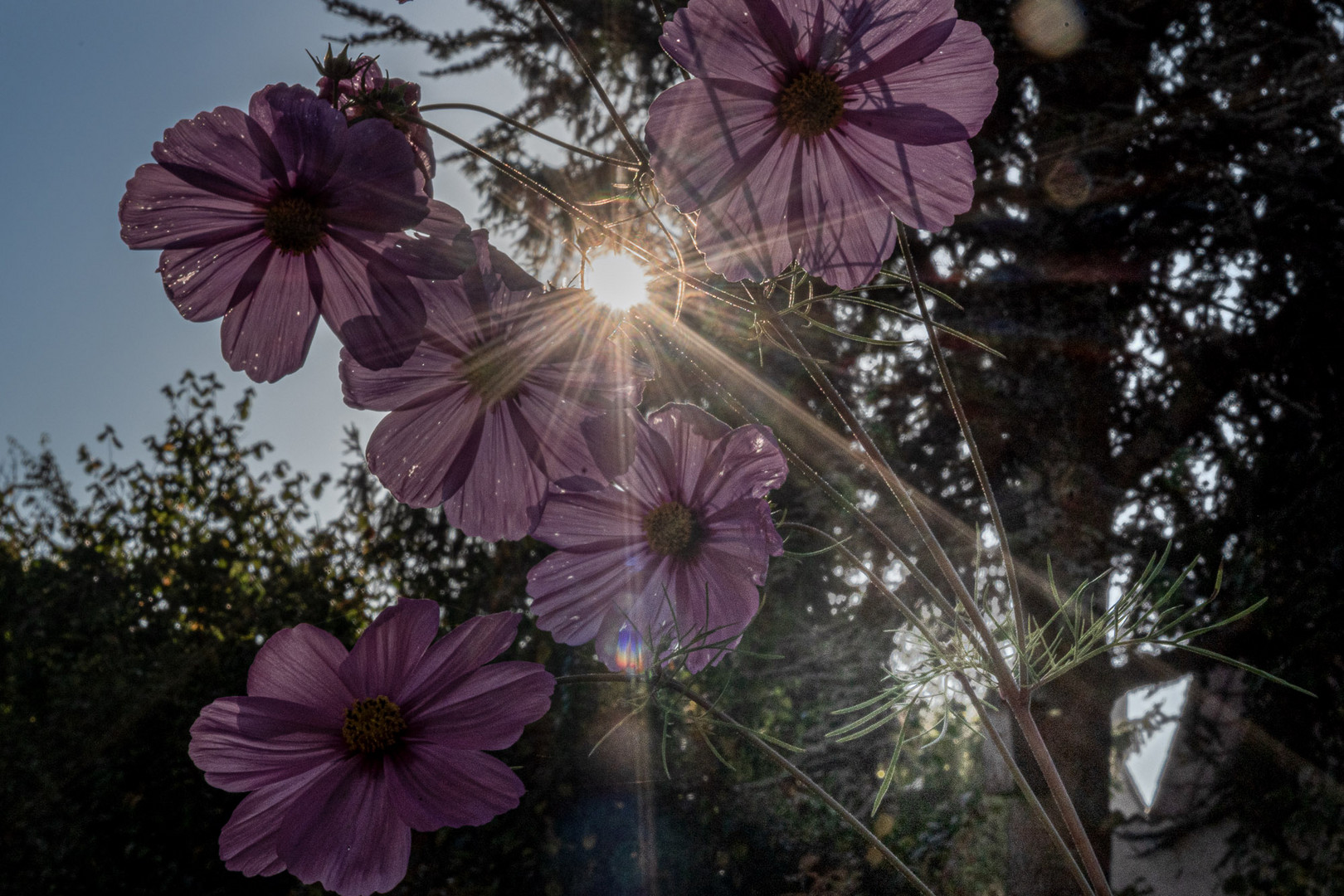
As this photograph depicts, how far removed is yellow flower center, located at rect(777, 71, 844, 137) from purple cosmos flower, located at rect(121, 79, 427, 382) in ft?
0.60

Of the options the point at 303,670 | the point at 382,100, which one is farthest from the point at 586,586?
the point at 382,100

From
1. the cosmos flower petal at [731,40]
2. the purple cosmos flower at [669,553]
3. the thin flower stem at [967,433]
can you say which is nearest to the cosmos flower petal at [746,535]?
the purple cosmos flower at [669,553]

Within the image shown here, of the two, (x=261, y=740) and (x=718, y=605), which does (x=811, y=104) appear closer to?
(x=718, y=605)

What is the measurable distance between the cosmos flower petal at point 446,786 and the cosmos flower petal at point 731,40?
1.05ft

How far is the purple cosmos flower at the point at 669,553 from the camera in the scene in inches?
18.3

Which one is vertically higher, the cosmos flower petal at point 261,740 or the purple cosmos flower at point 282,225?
the purple cosmos flower at point 282,225

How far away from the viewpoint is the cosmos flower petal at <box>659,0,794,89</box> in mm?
375

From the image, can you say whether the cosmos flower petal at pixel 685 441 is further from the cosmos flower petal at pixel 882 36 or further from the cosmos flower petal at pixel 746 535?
the cosmos flower petal at pixel 882 36

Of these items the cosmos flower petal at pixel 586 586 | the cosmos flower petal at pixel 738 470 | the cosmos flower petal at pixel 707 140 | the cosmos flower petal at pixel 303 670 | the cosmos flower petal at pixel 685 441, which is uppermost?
the cosmos flower petal at pixel 707 140

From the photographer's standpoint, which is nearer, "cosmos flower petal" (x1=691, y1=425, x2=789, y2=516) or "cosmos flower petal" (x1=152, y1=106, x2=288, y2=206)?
"cosmos flower petal" (x1=152, y1=106, x2=288, y2=206)

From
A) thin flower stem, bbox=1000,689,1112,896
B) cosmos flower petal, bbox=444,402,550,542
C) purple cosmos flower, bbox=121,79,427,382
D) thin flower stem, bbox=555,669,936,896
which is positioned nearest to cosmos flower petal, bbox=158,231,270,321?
purple cosmos flower, bbox=121,79,427,382

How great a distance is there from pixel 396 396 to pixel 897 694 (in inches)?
14.2

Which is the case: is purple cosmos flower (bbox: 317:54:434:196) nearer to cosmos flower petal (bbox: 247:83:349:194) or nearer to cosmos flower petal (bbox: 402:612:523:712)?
cosmos flower petal (bbox: 247:83:349:194)

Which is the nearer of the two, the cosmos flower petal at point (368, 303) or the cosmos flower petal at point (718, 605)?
the cosmos flower petal at point (368, 303)
